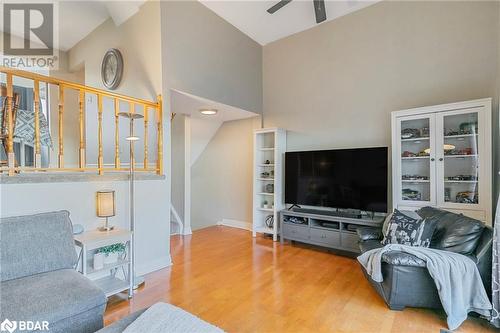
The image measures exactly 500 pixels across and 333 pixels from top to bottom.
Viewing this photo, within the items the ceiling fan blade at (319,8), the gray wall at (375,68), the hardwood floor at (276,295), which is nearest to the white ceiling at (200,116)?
the gray wall at (375,68)

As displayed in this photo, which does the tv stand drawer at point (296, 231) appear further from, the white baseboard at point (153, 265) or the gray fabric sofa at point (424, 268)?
the white baseboard at point (153, 265)

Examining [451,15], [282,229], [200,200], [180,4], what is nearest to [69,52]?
[180,4]

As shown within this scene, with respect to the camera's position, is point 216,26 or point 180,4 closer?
point 180,4

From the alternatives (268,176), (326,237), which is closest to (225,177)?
(268,176)

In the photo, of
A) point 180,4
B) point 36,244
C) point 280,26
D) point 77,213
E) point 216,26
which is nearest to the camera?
point 36,244

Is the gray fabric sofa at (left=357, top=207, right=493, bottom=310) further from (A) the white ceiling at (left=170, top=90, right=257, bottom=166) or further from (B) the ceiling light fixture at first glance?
(B) the ceiling light fixture

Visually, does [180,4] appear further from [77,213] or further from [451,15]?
[451,15]

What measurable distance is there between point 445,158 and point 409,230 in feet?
3.65

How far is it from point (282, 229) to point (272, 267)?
1.02 m

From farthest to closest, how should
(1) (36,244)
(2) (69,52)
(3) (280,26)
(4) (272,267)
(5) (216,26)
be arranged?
(2) (69,52) < (3) (280,26) < (5) (216,26) < (4) (272,267) < (1) (36,244)

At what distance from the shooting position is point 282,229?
402cm

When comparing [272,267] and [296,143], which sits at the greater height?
[296,143]

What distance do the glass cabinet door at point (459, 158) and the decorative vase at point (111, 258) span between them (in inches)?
141

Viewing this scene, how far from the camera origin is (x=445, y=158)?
288 centimetres
